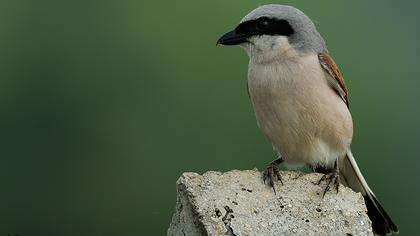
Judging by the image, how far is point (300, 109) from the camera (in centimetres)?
468

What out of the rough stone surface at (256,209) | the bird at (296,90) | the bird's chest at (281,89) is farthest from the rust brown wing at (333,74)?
the rough stone surface at (256,209)

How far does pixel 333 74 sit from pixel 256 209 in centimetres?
120

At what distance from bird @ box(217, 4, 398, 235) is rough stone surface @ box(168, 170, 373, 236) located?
23.0 inches

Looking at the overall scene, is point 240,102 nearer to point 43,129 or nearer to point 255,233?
point 43,129

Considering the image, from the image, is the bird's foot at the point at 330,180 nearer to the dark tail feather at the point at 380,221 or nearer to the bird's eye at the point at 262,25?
the dark tail feather at the point at 380,221

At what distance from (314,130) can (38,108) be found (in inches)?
185

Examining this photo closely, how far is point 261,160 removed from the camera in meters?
6.70

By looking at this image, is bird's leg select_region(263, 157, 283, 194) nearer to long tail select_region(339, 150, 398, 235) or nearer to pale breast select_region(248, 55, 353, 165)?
pale breast select_region(248, 55, 353, 165)

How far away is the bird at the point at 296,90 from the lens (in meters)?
4.70

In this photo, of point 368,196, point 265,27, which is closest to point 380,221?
point 368,196

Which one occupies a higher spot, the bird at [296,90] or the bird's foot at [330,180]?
the bird at [296,90]

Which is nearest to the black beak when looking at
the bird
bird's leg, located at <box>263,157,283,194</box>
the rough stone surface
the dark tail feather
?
the bird

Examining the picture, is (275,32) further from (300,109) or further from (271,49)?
(300,109)

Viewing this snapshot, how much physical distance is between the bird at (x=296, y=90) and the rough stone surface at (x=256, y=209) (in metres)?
0.58
